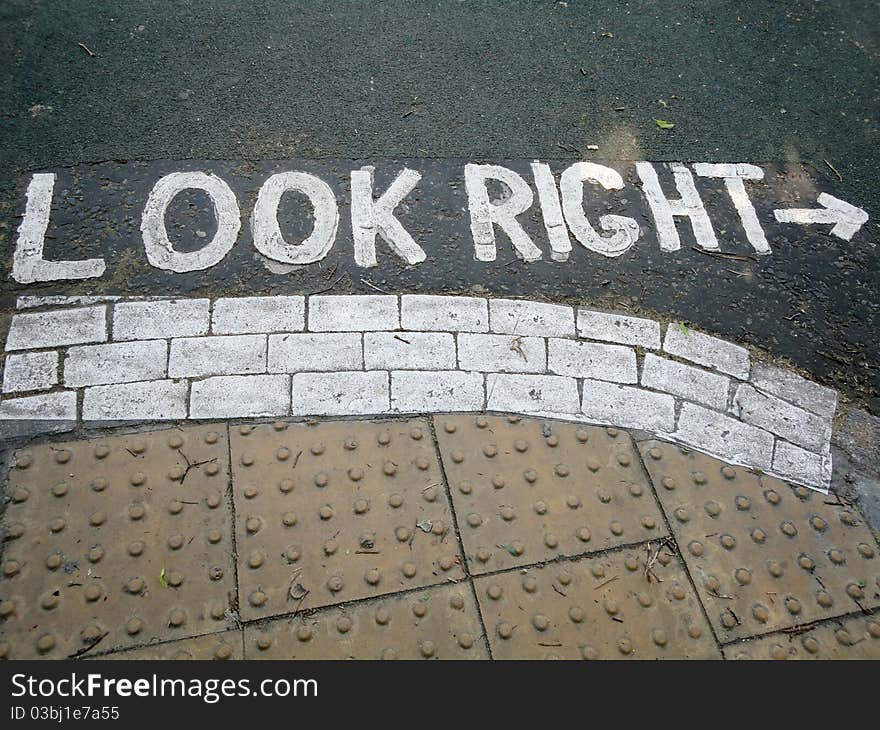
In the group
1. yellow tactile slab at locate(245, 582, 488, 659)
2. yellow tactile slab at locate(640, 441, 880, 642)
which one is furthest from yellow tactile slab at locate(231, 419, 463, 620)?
yellow tactile slab at locate(640, 441, 880, 642)

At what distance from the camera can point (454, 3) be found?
5.15 metres

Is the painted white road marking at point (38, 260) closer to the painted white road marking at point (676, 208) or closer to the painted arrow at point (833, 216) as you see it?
the painted white road marking at point (676, 208)

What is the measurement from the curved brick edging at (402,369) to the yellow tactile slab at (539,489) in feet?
0.40

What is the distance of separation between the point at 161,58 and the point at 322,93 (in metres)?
1.02

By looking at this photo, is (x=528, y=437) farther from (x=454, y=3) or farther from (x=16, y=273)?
(x=454, y=3)

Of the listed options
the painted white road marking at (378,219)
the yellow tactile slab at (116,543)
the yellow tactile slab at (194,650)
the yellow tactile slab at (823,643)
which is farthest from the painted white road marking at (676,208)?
the yellow tactile slab at (194,650)

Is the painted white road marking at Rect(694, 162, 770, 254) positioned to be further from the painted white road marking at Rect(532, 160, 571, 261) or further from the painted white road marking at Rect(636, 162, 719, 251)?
the painted white road marking at Rect(532, 160, 571, 261)

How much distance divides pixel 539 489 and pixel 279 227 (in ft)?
6.19

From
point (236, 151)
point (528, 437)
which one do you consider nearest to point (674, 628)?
point (528, 437)

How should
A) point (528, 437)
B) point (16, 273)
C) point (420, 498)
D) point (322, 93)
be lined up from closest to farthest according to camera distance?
point (420, 498) < point (528, 437) < point (16, 273) < point (322, 93)

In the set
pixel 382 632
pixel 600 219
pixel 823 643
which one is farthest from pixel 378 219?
pixel 823 643

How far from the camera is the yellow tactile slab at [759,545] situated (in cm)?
290

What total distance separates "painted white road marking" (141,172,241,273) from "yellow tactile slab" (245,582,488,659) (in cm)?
183

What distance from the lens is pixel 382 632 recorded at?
2.71m
